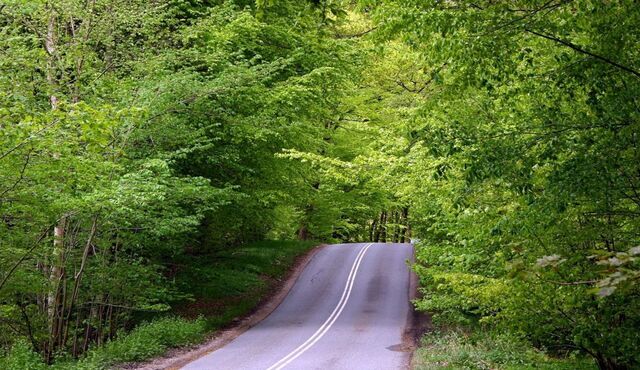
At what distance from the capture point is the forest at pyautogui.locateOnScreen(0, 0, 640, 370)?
6.72m

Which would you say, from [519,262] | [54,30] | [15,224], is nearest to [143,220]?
[15,224]

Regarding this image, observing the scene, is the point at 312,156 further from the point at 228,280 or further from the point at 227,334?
the point at 228,280

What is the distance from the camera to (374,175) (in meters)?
16.7

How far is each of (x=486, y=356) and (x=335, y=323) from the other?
23.3 feet

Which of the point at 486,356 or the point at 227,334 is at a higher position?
the point at 486,356

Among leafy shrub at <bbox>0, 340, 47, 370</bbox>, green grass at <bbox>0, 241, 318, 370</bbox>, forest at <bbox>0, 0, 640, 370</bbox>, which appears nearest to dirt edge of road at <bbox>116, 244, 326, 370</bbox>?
green grass at <bbox>0, 241, 318, 370</bbox>

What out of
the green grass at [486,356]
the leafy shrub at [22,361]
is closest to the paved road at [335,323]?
→ the green grass at [486,356]

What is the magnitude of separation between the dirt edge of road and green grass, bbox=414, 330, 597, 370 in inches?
227

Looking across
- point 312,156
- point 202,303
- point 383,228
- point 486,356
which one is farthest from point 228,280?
point 383,228

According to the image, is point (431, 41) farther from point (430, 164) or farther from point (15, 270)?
point (15, 270)

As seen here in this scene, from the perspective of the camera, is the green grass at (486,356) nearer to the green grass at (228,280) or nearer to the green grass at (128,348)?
the green grass at (128,348)

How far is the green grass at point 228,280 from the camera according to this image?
20.6m

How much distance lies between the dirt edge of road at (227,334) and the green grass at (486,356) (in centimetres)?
578

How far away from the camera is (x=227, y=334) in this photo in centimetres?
1812
